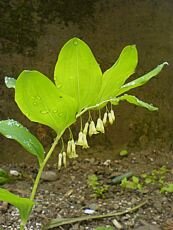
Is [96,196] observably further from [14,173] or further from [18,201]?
[18,201]

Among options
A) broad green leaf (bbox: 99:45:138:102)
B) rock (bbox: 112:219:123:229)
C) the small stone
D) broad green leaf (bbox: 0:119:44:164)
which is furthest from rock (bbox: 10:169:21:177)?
broad green leaf (bbox: 99:45:138:102)

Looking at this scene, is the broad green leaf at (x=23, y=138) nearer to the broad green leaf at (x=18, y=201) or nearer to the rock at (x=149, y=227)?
the broad green leaf at (x=18, y=201)

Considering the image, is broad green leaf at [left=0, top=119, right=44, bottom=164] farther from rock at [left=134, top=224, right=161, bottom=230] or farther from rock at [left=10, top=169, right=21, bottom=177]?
rock at [left=10, top=169, right=21, bottom=177]

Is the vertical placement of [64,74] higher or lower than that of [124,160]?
higher

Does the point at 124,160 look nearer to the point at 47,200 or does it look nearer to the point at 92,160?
the point at 92,160

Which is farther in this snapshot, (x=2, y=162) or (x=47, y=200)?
(x=2, y=162)

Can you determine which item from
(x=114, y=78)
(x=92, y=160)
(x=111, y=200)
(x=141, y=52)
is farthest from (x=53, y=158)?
(x=114, y=78)

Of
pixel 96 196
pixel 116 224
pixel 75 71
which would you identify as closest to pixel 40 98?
pixel 75 71
